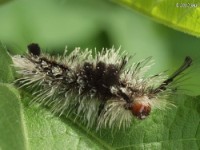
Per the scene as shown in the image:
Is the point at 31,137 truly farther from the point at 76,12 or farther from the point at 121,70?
the point at 76,12

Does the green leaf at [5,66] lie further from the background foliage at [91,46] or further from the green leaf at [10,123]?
the green leaf at [10,123]

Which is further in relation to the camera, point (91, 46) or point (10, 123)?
point (91, 46)

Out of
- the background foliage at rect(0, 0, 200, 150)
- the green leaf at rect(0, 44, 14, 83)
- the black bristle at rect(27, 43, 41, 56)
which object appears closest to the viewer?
the background foliage at rect(0, 0, 200, 150)

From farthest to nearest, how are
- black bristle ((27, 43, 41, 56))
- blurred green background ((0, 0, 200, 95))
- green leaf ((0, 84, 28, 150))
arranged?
blurred green background ((0, 0, 200, 95)), black bristle ((27, 43, 41, 56)), green leaf ((0, 84, 28, 150))

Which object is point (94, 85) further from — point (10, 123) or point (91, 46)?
point (91, 46)

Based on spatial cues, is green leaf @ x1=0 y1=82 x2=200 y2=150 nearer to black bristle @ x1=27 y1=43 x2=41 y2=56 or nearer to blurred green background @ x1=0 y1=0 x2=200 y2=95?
black bristle @ x1=27 y1=43 x2=41 y2=56

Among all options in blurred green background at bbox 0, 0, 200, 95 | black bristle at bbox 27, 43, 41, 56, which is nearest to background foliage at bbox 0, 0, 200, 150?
blurred green background at bbox 0, 0, 200, 95

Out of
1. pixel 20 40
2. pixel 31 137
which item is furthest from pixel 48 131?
pixel 20 40

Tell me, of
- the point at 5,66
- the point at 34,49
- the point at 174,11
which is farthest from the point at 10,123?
the point at 174,11
